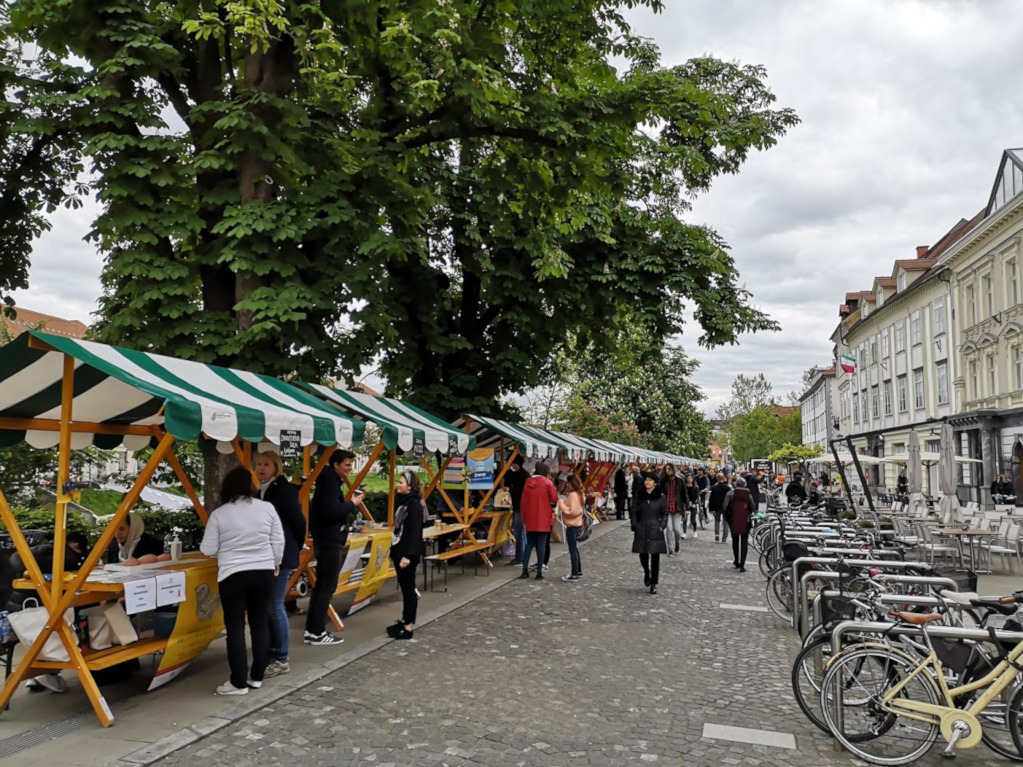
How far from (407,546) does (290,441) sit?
6.86 ft

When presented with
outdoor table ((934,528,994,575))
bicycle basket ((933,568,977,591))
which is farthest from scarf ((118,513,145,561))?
outdoor table ((934,528,994,575))

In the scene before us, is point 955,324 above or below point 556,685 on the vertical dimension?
above

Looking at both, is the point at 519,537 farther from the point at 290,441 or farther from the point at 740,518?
the point at 290,441

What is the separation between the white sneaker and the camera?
261 inches

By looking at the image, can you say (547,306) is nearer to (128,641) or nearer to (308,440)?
Answer: (308,440)

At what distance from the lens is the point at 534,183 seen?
1301 cm

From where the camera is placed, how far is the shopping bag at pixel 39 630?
6.06 meters

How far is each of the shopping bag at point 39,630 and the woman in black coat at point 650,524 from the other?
7.73 m

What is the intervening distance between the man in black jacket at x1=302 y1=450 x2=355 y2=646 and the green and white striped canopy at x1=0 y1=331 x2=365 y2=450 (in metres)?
0.39

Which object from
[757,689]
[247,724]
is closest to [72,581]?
[247,724]

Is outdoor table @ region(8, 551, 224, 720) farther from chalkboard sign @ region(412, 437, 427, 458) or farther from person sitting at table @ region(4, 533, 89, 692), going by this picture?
chalkboard sign @ region(412, 437, 427, 458)

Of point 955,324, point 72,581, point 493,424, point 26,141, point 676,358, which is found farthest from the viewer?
point 676,358

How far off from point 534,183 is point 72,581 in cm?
906

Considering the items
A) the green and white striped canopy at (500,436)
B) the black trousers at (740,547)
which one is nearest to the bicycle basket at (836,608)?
the green and white striped canopy at (500,436)
